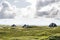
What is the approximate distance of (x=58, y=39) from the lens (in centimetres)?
7694

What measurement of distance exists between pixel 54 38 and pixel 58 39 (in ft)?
13.7

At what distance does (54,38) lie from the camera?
73500mm
